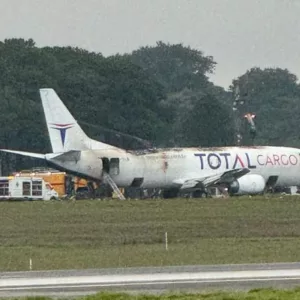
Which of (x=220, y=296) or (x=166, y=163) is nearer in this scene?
(x=220, y=296)

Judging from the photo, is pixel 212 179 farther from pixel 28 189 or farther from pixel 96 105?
pixel 96 105

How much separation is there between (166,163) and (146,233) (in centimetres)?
3215

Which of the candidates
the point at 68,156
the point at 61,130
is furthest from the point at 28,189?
the point at 68,156

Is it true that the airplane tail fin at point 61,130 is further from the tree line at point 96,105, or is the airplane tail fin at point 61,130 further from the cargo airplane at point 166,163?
the tree line at point 96,105

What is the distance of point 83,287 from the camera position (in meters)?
25.5

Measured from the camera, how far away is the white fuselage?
2889 inches

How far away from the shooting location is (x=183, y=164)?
76.2 metres

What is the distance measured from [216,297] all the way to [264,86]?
155 m

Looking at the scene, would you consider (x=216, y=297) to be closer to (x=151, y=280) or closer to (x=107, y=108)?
(x=151, y=280)

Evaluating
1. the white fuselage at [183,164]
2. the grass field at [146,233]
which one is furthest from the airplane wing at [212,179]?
the grass field at [146,233]

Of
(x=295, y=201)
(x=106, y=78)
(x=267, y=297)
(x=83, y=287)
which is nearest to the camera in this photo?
(x=267, y=297)

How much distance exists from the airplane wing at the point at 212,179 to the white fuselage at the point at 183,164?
0.27 m

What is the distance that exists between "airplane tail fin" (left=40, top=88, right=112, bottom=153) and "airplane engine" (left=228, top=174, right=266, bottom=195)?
836 cm

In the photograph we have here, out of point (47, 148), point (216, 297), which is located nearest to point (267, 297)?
point (216, 297)
